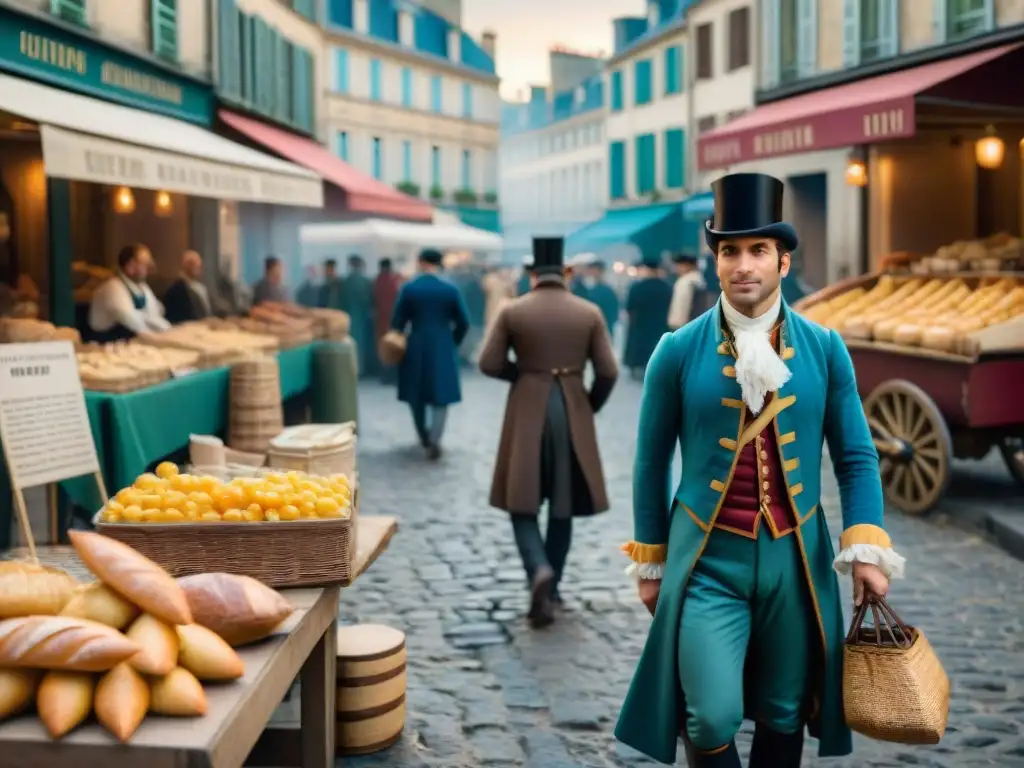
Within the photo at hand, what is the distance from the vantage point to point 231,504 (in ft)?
13.6

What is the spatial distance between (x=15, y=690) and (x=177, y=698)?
33cm

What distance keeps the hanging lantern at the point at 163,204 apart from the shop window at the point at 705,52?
20.1 m

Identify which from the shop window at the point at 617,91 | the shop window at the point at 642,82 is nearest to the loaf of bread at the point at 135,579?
the shop window at the point at 642,82

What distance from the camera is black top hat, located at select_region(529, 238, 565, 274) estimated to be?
6.89 meters

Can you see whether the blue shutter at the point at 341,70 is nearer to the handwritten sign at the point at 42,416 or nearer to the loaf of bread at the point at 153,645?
the handwritten sign at the point at 42,416

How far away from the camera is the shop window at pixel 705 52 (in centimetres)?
3378

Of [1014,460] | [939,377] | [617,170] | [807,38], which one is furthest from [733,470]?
[617,170]

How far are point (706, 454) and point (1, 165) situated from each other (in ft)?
34.4

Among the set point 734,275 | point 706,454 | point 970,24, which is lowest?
point 706,454

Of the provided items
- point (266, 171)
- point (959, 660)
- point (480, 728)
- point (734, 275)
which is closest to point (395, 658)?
point (480, 728)

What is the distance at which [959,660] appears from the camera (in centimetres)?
588

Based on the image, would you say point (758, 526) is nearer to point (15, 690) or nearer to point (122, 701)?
point (122, 701)

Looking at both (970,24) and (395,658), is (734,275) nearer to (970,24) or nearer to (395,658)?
(395,658)

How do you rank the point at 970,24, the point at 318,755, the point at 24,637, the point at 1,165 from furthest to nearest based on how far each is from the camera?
1. the point at 970,24
2. the point at 1,165
3. the point at 318,755
4. the point at 24,637
